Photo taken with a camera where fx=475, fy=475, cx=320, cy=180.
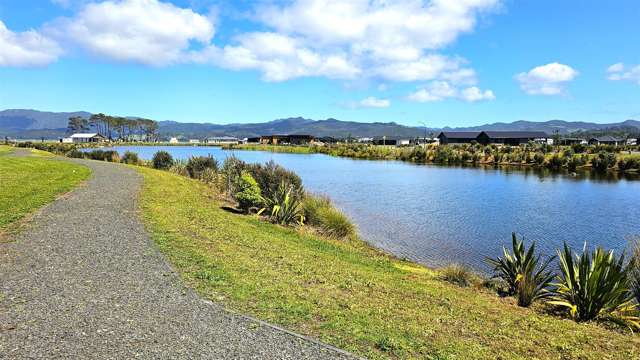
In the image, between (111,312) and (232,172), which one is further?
(232,172)

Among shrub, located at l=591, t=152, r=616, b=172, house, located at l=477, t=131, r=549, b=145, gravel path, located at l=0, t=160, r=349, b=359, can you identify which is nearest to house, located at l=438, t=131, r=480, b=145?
house, located at l=477, t=131, r=549, b=145

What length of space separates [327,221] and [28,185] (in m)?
11.6

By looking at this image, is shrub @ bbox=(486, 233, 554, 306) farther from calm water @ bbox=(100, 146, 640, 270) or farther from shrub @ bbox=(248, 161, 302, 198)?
shrub @ bbox=(248, 161, 302, 198)

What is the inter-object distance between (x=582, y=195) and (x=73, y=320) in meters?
34.2

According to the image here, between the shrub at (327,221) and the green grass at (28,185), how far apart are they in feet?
28.5

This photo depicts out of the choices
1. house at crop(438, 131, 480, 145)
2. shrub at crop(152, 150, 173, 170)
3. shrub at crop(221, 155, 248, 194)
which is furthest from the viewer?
house at crop(438, 131, 480, 145)

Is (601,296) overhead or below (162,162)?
below

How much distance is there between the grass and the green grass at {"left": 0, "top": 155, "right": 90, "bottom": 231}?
3.70 meters

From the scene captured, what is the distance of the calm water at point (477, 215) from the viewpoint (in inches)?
674

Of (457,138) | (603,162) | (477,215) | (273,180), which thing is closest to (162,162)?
(273,180)

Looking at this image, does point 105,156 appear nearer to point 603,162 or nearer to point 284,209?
point 284,209

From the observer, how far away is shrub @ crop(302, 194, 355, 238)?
17.0 m

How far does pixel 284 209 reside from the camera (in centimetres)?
Result: 1730

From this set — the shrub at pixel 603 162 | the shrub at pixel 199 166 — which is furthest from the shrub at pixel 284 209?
the shrub at pixel 603 162
